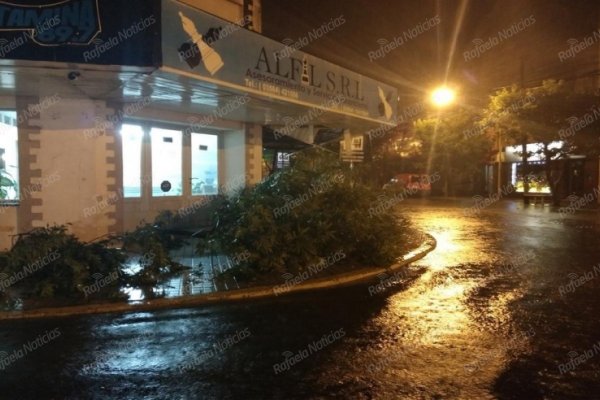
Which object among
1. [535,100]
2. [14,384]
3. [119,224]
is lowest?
[14,384]

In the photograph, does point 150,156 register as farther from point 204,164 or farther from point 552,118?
point 552,118

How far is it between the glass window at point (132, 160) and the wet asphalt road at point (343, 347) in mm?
6429

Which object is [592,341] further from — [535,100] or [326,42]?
[535,100]

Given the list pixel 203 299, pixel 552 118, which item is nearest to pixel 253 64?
pixel 203 299

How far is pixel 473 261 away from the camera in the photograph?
10.7m

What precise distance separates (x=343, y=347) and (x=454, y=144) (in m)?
29.5

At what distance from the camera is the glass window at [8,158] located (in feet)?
34.8

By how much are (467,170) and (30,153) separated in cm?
2896

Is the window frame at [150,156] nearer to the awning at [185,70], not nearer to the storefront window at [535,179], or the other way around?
the awning at [185,70]

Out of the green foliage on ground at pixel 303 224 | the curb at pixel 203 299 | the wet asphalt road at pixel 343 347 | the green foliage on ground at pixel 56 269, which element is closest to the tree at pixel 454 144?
the green foliage on ground at pixel 303 224

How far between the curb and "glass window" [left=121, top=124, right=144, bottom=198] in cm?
584

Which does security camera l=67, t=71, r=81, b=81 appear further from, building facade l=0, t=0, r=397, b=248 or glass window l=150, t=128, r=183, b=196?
glass window l=150, t=128, r=183, b=196

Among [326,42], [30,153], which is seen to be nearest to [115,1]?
[30,153]

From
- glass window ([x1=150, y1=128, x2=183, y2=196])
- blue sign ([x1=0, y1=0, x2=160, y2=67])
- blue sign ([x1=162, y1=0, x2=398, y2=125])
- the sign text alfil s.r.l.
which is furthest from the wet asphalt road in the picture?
glass window ([x1=150, y1=128, x2=183, y2=196])
